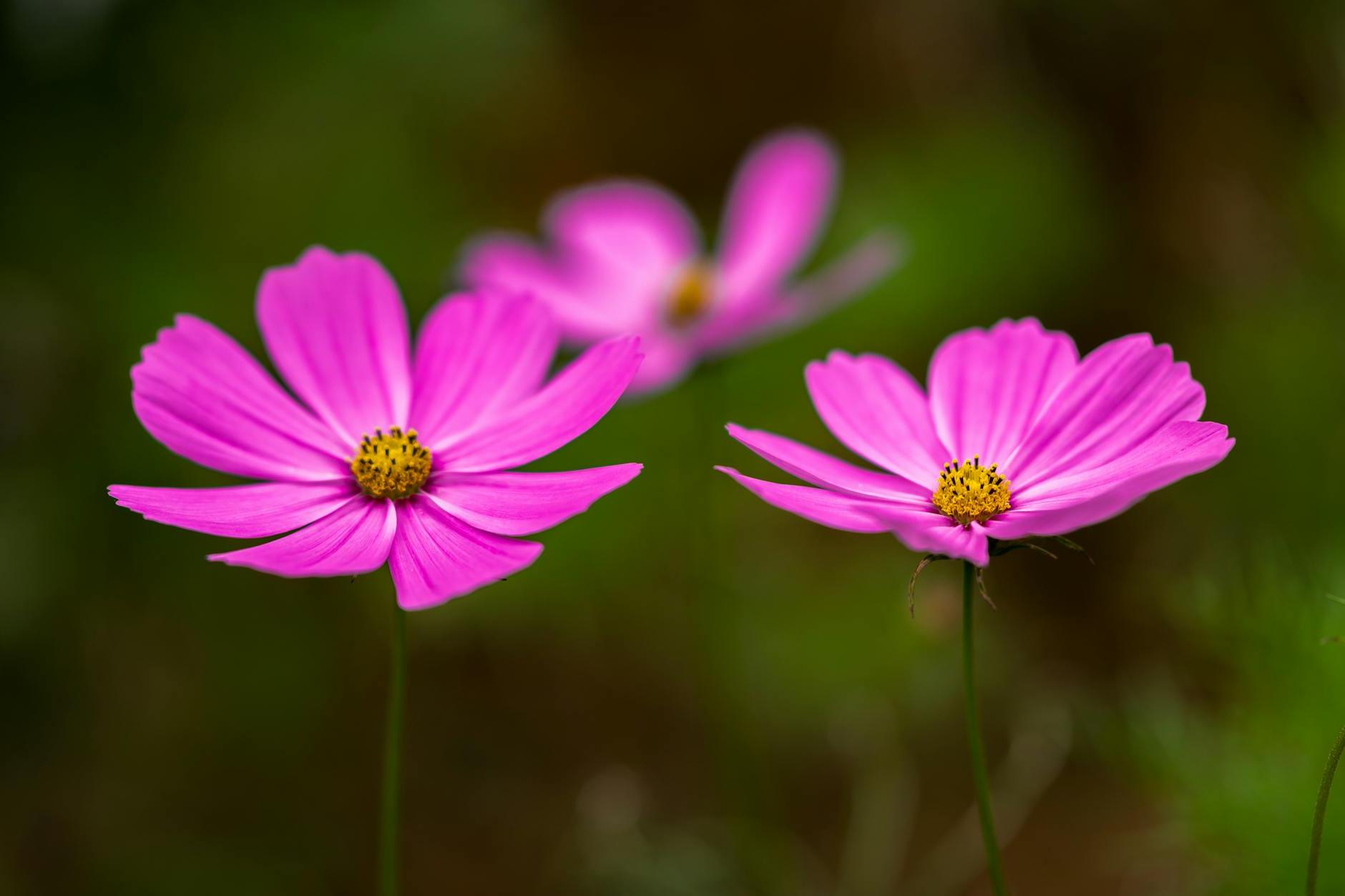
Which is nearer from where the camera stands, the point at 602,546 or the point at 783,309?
the point at 783,309

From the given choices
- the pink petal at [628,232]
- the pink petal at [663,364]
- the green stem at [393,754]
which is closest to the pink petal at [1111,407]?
the green stem at [393,754]

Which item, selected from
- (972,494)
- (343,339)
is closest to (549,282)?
(343,339)

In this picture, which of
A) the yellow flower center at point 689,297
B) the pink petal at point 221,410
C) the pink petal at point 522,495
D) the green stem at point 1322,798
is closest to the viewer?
the green stem at point 1322,798

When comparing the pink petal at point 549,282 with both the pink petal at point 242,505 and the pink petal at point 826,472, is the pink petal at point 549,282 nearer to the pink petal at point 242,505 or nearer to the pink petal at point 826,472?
the pink petal at point 242,505

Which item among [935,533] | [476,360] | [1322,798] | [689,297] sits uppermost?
[689,297]

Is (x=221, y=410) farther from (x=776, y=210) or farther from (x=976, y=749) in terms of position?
(x=776, y=210)

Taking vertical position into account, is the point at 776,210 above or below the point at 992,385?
above

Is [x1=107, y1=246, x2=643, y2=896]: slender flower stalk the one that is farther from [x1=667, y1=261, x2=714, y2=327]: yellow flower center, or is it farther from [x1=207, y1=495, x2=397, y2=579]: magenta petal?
[x1=667, y1=261, x2=714, y2=327]: yellow flower center

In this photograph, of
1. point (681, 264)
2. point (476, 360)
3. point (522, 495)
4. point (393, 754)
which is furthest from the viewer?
point (681, 264)
